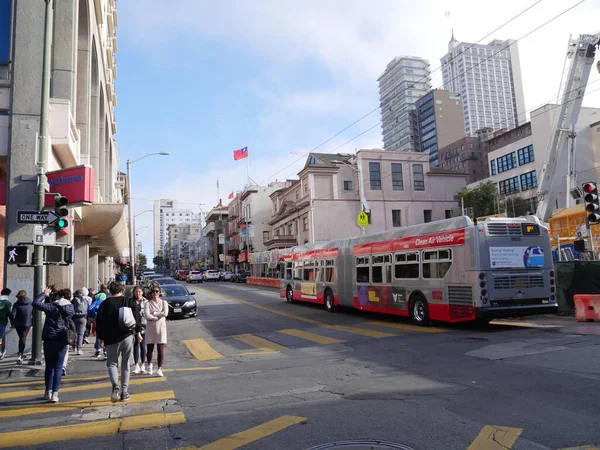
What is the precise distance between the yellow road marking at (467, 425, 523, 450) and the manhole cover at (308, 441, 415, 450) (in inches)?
27.9

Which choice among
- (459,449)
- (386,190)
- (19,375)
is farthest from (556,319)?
(386,190)

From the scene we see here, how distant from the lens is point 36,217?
432 inches

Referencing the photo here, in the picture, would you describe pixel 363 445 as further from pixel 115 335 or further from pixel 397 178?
pixel 397 178

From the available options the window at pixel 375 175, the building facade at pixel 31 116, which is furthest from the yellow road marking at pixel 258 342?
the window at pixel 375 175

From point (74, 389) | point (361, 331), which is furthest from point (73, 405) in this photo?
point (361, 331)

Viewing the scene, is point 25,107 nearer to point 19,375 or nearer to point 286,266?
point 19,375

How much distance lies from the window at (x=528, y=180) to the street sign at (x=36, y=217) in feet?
193

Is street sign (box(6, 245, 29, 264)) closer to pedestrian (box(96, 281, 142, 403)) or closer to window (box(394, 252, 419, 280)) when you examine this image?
pedestrian (box(96, 281, 142, 403))

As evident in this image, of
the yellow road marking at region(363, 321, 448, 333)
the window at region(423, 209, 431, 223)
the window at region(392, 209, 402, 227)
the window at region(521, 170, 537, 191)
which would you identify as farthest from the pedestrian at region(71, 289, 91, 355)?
the window at region(521, 170, 537, 191)

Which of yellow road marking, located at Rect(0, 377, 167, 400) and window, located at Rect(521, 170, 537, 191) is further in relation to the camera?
window, located at Rect(521, 170, 537, 191)

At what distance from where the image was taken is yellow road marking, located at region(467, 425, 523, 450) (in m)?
4.73

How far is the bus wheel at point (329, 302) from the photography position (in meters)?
21.2

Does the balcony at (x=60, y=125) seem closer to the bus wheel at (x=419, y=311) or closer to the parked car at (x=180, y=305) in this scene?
the parked car at (x=180, y=305)

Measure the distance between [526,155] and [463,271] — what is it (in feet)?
180
